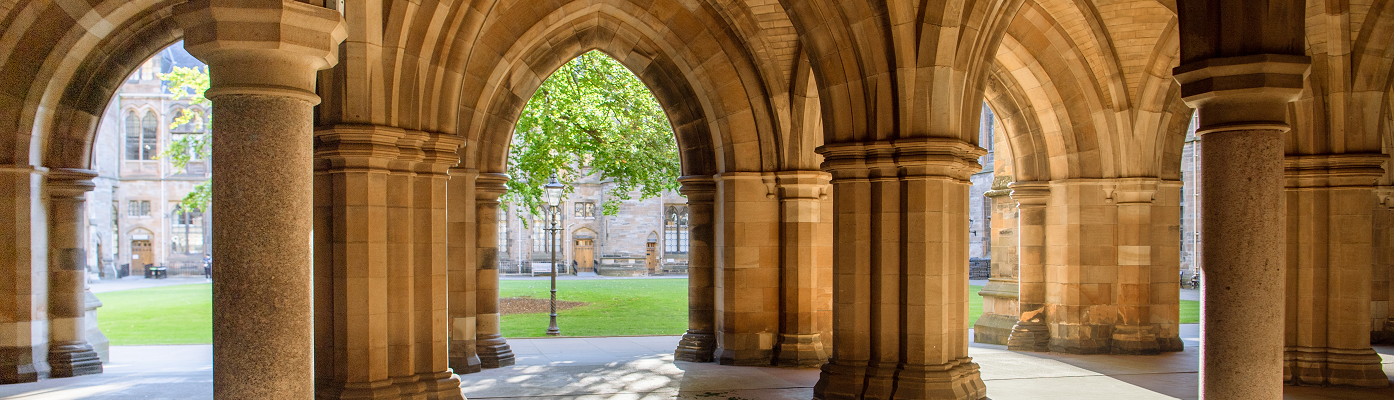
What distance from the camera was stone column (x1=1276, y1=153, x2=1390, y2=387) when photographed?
375 inches

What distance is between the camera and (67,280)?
11047mm

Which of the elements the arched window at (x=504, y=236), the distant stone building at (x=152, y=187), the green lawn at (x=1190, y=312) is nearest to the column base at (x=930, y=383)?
the green lawn at (x=1190, y=312)

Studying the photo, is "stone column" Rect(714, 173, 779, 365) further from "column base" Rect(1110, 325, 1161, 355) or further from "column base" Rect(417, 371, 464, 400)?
"column base" Rect(1110, 325, 1161, 355)

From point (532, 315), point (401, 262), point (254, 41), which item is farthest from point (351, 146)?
point (532, 315)

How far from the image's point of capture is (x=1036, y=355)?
40.3 ft

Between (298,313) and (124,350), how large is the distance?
12.6 m

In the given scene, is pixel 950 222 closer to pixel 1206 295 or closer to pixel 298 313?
pixel 1206 295

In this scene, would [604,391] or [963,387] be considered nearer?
[963,387]

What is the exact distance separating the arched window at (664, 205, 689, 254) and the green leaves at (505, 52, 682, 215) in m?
25.5

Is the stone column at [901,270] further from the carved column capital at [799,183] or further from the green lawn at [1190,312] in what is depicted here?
the green lawn at [1190,312]

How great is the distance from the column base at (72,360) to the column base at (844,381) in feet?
29.1

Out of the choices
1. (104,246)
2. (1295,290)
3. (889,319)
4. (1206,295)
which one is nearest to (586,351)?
(889,319)

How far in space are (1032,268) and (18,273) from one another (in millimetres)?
12581

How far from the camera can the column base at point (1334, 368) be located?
31.3ft
